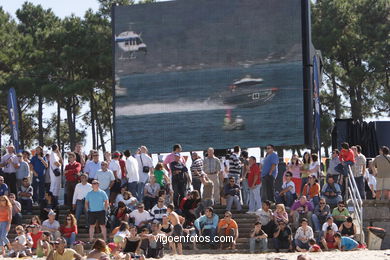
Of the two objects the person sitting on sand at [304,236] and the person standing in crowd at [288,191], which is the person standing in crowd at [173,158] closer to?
the person standing in crowd at [288,191]

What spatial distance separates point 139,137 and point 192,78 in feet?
7.44

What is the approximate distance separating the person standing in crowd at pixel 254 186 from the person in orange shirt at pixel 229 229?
4.90 feet

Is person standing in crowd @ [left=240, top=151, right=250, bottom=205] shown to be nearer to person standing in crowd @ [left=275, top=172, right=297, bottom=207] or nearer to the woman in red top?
person standing in crowd @ [left=275, top=172, right=297, bottom=207]

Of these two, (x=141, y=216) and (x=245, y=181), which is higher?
(x=245, y=181)

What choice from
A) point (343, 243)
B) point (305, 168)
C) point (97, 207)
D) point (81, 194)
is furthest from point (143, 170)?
point (343, 243)

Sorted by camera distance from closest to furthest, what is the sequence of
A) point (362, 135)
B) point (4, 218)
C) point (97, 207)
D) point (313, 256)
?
1. point (313, 256)
2. point (4, 218)
3. point (97, 207)
4. point (362, 135)

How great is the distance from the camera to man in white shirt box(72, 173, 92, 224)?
66.9ft

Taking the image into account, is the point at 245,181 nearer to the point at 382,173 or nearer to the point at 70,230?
the point at 382,173

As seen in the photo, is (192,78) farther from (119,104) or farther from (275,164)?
(275,164)

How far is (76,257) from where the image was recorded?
15750 millimetres

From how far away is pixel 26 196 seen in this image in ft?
71.6

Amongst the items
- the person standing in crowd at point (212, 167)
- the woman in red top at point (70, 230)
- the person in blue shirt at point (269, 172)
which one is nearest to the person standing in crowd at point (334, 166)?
the person in blue shirt at point (269, 172)

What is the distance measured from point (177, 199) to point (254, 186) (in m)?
1.69

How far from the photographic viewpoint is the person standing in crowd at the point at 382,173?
809 inches
